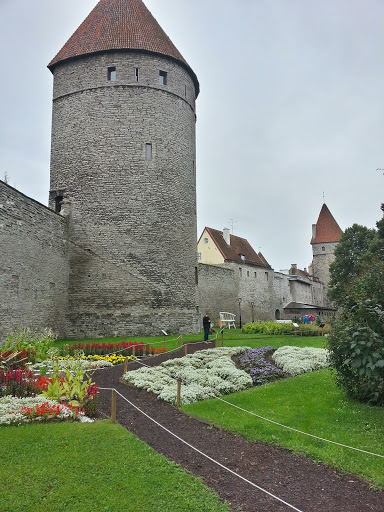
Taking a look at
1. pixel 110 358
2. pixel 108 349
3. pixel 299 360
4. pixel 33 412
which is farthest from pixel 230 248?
pixel 33 412

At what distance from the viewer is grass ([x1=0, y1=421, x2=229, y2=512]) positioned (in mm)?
4191

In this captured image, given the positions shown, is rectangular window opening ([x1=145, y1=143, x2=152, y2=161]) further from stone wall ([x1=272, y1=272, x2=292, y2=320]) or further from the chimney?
stone wall ([x1=272, y1=272, x2=292, y2=320])

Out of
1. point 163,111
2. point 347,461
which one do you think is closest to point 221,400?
point 347,461

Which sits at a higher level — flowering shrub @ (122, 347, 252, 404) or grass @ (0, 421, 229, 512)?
flowering shrub @ (122, 347, 252, 404)

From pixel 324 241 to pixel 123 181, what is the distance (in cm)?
4628

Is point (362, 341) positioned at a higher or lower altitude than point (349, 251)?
lower

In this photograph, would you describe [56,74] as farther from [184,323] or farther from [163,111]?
[184,323]

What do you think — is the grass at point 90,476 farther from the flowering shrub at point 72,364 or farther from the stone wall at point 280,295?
the stone wall at point 280,295

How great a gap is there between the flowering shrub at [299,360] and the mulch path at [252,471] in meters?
4.07

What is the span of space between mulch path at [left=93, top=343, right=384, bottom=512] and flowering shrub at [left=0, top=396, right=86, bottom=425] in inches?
32.5

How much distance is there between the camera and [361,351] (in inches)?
259

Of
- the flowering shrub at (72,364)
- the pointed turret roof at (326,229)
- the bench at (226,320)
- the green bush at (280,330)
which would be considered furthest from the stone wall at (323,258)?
the flowering shrub at (72,364)

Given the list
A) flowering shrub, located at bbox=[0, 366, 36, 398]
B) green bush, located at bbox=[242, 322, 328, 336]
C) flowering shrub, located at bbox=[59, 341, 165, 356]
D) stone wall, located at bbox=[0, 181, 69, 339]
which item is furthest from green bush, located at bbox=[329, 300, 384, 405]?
green bush, located at bbox=[242, 322, 328, 336]

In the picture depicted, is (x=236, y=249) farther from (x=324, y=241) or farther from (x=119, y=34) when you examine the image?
(x=119, y=34)
